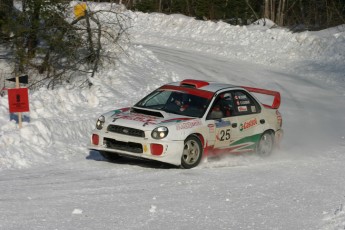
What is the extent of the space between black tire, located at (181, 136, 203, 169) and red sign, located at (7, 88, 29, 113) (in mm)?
→ 3386

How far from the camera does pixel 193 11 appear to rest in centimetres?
4472

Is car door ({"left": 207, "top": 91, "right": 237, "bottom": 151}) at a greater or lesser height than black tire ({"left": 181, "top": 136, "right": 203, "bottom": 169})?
greater

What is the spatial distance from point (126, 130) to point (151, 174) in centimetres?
99

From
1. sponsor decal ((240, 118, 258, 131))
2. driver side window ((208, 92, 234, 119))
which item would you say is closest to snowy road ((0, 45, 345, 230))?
sponsor decal ((240, 118, 258, 131))

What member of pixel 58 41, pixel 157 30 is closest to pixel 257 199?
pixel 58 41

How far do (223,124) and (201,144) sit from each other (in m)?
0.78

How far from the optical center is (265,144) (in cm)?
1294

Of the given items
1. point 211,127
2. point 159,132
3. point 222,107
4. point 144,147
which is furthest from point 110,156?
point 222,107

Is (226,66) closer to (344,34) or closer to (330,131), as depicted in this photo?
(344,34)

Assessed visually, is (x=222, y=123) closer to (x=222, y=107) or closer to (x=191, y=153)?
(x=222, y=107)

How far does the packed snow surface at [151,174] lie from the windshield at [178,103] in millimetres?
909

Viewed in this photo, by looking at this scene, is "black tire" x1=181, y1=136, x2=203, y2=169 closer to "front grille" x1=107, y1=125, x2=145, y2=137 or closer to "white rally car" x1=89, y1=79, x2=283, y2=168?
"white rally car" x1=89, y1=79, x2=283, y2=168

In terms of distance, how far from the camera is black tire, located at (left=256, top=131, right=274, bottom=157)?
12.8 meters

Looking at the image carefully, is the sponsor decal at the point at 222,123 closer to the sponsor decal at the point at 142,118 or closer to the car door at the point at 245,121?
the car door at the point at 245,121
